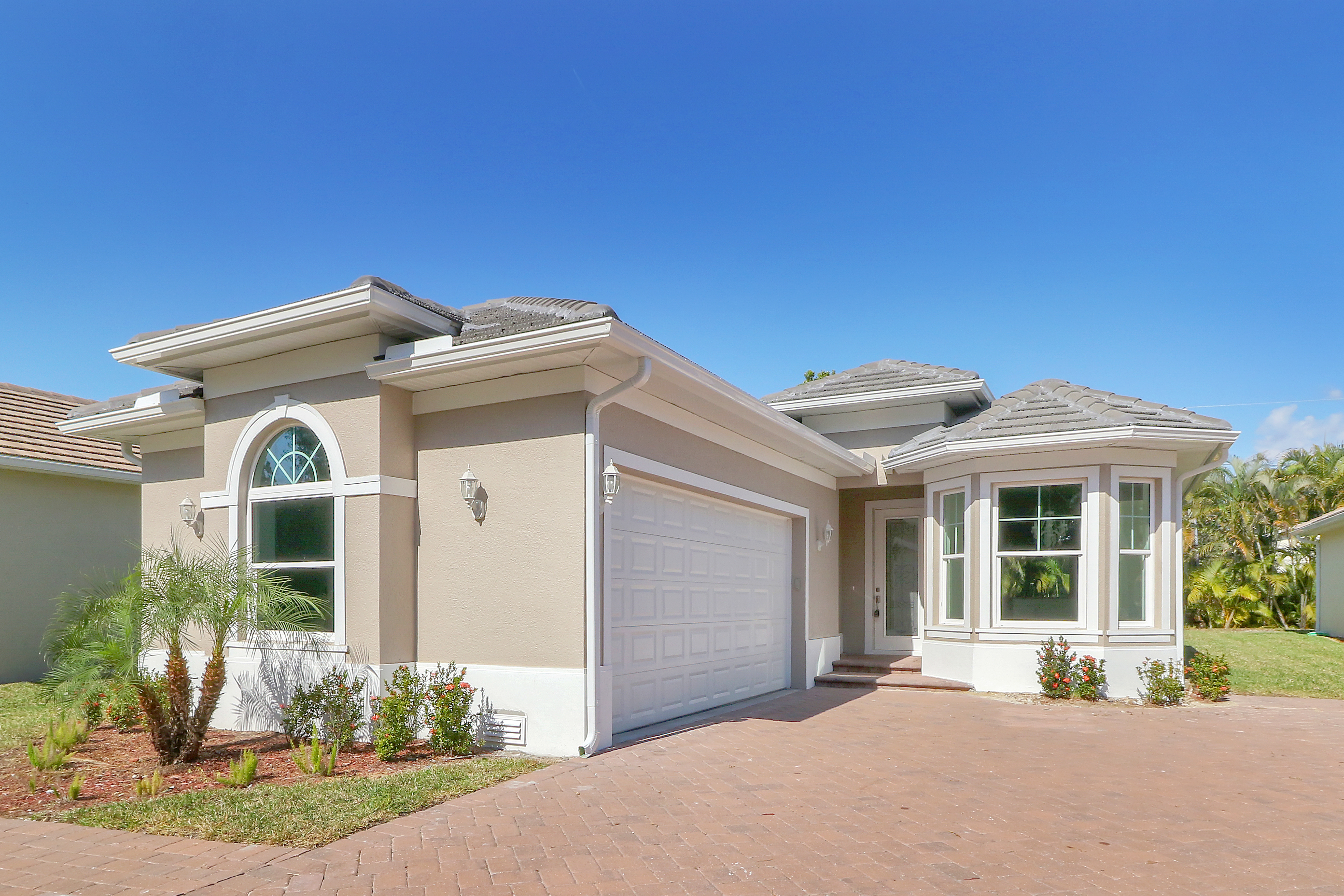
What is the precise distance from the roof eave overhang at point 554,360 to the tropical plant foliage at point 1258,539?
69.4 feet

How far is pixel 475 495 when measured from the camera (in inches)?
297

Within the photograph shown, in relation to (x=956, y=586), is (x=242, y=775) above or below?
below

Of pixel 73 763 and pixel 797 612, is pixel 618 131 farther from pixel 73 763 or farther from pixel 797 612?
pixel 73 763

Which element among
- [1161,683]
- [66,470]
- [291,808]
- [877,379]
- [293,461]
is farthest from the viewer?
[877,379]

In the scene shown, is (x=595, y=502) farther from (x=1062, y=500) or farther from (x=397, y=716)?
(x=1062, y=500)

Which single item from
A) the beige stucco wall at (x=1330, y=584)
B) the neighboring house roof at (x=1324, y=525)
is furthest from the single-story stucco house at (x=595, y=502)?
the beige stucco wall at (x=1330, y=584)

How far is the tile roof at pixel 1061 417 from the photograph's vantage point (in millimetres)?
10430

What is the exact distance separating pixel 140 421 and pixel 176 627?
4473 mm

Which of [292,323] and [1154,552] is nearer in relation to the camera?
[292,323]

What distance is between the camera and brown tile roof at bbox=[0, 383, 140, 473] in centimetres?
1274

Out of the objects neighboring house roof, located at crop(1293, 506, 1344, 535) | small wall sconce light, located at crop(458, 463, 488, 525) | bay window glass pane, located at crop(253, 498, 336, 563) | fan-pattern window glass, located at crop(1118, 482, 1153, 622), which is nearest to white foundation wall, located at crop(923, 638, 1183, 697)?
fan-pattern window glass, located at crop(1118, 482, 1153, 622)

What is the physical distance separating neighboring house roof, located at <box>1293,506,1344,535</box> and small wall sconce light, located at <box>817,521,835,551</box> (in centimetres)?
1486

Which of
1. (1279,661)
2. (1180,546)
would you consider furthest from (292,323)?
(1279,661)

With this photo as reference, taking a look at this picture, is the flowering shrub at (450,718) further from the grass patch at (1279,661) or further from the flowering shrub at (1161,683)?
the grass patch at (1279,661)
